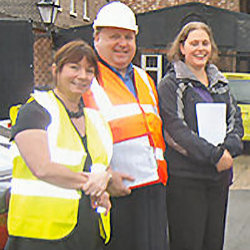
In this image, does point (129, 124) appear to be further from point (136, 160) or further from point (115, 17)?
point (115, 17)

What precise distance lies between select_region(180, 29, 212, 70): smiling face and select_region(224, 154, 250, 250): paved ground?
2.09 meters

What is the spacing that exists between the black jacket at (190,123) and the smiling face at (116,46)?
1.67 feet

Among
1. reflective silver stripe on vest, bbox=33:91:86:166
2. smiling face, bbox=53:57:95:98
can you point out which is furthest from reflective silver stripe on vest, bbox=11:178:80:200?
smiling face, bbox=53:57:95:98

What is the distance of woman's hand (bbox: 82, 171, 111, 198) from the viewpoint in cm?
209

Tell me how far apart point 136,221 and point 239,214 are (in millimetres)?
3060

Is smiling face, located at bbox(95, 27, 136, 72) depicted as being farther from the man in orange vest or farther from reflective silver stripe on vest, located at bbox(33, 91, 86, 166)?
reflective silver stripe on vest, located at bbox(33, 91, 86, 166)

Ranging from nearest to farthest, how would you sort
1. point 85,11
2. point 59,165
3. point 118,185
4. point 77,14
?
point 59,165, point 118,185, point 77,14, point 85,11

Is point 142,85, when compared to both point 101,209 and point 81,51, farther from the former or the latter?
point 101,209

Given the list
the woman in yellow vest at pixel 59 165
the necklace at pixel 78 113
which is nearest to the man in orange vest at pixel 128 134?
the necklace at pixel 78 113

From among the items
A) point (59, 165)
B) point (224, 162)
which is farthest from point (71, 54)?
point (224, 162)

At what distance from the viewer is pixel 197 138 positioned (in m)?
2.95

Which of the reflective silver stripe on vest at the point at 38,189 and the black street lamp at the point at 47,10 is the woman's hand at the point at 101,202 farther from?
the black street lamp at the point at 47,10

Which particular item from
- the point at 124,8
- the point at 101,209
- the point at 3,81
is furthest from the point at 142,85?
the point at 3,81

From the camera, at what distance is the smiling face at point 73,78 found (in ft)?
6.99
